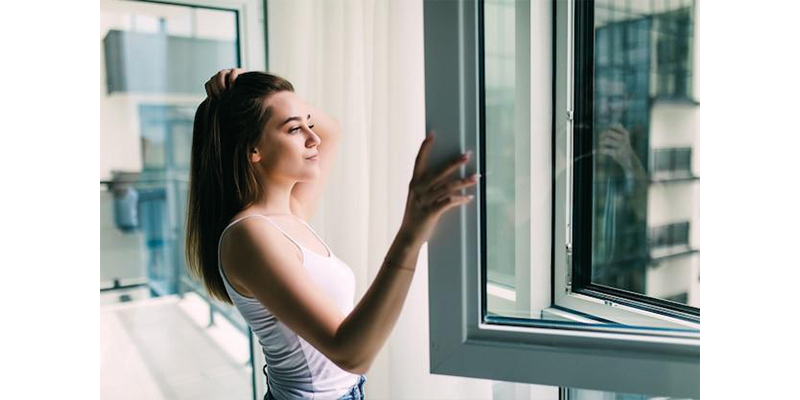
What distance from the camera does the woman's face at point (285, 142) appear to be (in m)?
1.12

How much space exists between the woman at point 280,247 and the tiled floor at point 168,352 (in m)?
0.14

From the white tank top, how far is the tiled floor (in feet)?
0.99

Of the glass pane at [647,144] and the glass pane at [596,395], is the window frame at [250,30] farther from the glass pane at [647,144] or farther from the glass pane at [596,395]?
the glass pane at [596,395]

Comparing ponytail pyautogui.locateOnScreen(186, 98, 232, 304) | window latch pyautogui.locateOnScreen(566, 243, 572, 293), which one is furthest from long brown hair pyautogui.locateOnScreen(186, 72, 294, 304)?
window latch pyautogui.locateOnScreen(566, 243, 572, 293)

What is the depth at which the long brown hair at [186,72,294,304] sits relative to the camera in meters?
1.11

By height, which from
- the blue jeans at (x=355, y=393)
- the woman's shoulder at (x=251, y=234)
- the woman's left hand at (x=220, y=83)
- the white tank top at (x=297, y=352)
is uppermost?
the woman's left hand at (x=220, y=83)

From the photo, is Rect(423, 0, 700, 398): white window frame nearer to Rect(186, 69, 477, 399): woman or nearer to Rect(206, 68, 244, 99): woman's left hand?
Rect(186, 69, 477, 399): woman

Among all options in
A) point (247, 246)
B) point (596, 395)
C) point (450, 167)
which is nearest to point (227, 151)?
point (247, 246)

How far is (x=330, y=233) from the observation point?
1366mm

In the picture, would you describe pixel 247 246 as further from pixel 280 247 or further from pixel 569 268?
pixel 569 268

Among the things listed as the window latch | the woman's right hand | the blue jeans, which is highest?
the woman's right hand

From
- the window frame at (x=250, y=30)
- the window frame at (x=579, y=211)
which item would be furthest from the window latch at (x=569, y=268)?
the window frame at (x=250, y=30)
